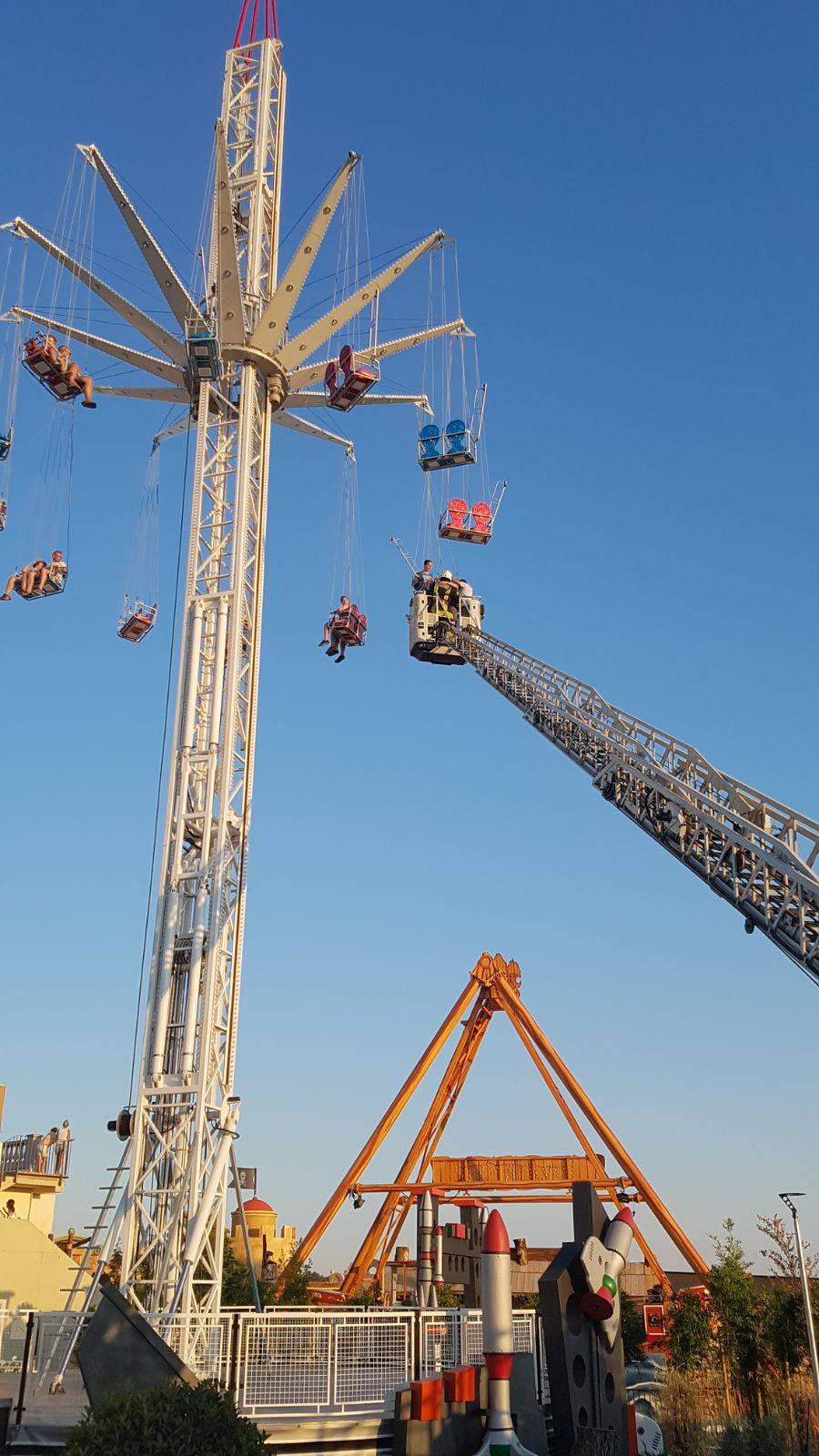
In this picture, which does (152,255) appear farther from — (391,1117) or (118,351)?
(391,1117)

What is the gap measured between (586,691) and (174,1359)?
17.0 m

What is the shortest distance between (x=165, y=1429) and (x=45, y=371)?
21902 mm

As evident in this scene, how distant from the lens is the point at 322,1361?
1827 cm

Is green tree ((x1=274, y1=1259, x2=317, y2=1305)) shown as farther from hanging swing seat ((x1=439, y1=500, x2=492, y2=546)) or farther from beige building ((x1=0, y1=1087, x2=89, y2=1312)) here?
hanging swing seat ((x1=439, y1=500, x2=492, y2=546))

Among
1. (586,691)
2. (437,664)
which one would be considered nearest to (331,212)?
(586,691)

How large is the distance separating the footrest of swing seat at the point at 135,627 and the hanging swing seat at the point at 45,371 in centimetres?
621

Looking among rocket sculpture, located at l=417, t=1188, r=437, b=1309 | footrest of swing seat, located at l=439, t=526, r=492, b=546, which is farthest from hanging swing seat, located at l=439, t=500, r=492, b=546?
rocket sculpture, located at l=417, t=1188, r=437, b=1309

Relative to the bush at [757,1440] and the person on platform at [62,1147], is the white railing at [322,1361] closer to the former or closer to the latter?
the bush at [757,1440]

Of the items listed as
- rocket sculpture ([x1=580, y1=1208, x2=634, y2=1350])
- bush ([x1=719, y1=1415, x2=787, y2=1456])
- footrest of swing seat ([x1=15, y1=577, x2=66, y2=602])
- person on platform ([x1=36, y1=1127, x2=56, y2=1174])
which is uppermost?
footrest of swing seat ([x1=15, y1=577, x2=66, y2=602])

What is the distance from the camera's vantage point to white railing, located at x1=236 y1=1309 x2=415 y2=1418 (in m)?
17.7

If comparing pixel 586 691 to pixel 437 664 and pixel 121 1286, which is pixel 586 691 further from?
pixel 121 1286

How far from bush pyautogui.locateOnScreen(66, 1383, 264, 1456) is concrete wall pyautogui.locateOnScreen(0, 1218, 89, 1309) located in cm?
2056

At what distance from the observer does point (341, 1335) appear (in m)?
18.5

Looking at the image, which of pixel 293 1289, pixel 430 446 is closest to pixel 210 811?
pixel 430 446
